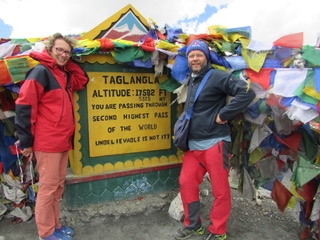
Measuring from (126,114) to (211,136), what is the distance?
1.33 m

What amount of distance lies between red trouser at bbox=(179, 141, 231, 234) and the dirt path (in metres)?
0.31

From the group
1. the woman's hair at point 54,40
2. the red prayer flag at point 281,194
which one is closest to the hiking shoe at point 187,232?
the red prayer flag at point 281,194

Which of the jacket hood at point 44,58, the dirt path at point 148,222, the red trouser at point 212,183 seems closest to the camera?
the jacket hood at point 44,58

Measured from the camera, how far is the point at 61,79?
2676mm

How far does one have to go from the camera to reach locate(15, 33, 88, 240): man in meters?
2.42

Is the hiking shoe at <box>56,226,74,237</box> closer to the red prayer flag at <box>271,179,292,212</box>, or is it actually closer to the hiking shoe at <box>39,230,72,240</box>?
the hiking shoe at <box>39,230,72,240</box>

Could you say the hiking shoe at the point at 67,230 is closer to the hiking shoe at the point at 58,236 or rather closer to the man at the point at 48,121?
the hiking shoe at the point at 58,236

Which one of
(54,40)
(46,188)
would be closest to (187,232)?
(46,188)

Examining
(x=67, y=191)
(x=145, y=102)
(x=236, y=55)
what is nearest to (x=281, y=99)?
(x=236, y=55)

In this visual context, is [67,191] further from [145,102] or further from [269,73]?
[269,73]

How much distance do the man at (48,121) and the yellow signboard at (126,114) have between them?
628 mm

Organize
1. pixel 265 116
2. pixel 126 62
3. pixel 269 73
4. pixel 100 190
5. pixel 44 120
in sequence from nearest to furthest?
pixel 44 120 < pixel 269 73 < pixel 265 116 < pixel 126 62 < pixel 100 190

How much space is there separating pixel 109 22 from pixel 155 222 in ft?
8.77

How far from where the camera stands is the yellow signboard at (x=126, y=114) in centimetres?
337
